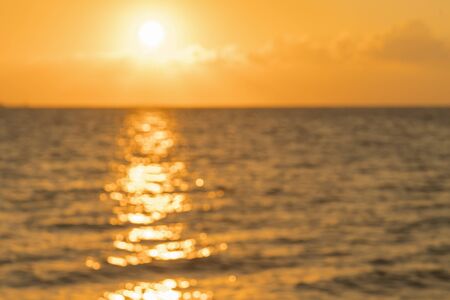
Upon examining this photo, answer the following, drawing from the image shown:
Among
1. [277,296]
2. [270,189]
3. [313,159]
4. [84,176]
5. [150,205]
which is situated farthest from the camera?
[313,159]

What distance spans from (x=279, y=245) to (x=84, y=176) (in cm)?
2432

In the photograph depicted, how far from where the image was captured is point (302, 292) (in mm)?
18438

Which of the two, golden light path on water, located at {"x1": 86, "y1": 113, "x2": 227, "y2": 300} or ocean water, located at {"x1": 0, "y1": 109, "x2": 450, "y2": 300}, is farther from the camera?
ocean water, located at {"x1": 0, "y1": 109, "x2": 450, "y2": 300}

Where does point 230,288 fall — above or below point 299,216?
below

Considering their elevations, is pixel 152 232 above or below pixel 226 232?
above

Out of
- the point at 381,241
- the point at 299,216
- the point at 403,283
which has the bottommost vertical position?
the point at 403,283

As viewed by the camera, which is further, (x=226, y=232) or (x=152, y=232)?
(x=152, y=232)

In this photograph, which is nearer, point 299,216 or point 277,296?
point 277,296

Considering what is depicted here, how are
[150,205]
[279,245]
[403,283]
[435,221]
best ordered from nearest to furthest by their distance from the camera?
[403,283] < [279,245] < [435,221] < [150,205]

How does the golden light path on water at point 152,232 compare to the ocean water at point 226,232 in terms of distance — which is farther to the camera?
the ocean water at point 226,232

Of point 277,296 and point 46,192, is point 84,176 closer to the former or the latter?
point 46,192

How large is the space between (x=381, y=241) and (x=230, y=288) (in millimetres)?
7495

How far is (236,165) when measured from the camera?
5616 centimetres

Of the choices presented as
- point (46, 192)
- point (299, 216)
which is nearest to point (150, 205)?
point (46, 192)
